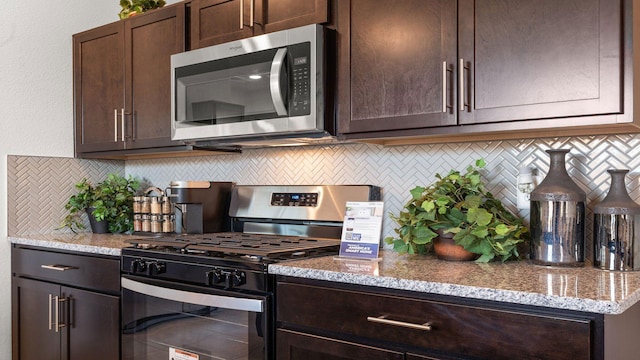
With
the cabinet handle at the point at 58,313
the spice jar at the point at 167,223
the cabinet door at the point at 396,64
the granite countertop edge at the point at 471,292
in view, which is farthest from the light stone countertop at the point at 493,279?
the cabinet handle at the point at 58,313

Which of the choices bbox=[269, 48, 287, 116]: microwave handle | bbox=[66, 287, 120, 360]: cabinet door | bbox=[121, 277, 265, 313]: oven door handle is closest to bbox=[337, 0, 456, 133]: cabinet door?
bbox=[269, 48, 287, 116]: microwave handle

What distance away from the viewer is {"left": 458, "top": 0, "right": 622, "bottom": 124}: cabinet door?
1438mm

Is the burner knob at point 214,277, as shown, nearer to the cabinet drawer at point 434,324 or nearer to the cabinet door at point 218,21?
the cabinet drawer at point 434,324

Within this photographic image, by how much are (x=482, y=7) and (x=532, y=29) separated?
6.9 inches

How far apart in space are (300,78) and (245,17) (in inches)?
16.1

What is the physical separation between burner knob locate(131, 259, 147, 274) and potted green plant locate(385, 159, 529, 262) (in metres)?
0.98

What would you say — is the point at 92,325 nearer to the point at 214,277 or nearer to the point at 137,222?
the point at 137,222

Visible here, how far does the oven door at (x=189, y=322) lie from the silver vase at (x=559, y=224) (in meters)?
0.87

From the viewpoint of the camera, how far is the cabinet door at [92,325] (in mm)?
2223

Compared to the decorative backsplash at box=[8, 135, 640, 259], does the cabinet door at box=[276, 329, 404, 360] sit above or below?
below

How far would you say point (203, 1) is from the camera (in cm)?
236

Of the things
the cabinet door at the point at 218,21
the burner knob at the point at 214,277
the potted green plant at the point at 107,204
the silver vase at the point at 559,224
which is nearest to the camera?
the silver vase at the point at 559,224

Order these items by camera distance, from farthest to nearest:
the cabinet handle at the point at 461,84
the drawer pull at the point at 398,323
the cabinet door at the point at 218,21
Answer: the cabinet door at the point at 218,21 → the cabinet handle at the point at 461,84 → the drawer pull at the point at 398,323

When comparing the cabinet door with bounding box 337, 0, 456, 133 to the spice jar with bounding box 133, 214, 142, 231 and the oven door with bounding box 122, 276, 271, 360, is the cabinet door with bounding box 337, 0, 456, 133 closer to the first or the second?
the oven door with bounding box 122, 276, 271, 360
